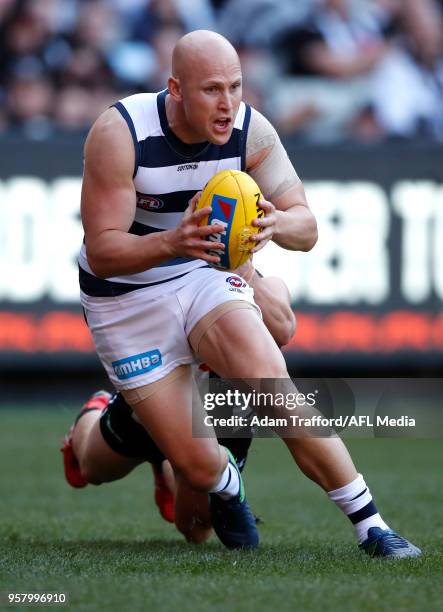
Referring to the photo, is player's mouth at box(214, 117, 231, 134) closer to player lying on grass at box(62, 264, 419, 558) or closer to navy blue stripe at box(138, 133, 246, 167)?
navy blue stripe at box(138, 133, 246, 167)

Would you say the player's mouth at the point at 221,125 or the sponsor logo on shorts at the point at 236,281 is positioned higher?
the player's mouth at the point at 221,125

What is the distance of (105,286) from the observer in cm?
538

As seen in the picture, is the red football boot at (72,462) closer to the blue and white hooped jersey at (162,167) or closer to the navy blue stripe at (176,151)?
the blue and white hooped jersey at (162,167)

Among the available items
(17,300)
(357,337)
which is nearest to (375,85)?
(357,337)

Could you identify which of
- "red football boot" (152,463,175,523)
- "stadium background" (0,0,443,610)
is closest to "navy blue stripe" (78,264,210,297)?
"red football boot" (152,463,175,523)

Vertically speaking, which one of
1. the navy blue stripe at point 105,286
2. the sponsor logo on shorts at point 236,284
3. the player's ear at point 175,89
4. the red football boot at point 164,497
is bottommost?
the red football boot at point 164,497

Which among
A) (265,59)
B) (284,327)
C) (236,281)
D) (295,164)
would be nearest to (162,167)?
(236,281)

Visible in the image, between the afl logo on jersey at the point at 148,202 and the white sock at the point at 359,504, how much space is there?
137 cm

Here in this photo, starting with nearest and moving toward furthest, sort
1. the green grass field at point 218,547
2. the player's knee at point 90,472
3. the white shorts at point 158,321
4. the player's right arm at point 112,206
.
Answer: the green grass field at point 218,547, the player's right arm at point 112,206, the white shorts at point 158,321, the player's knee at point 90,472

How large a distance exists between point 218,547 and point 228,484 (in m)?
0.44

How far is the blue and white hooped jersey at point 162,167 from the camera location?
16.7 ft

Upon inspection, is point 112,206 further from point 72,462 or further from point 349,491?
point 72,462

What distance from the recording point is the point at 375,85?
1340 cm

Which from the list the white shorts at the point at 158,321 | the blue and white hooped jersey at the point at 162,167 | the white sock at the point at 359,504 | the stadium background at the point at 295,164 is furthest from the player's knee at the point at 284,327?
the stadium background at the point at 295,164
